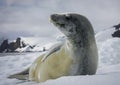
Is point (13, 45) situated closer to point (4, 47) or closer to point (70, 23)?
point (4, 47)

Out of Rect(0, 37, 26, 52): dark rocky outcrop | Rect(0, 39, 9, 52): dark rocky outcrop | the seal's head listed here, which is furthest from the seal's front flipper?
Rect(0, 37, 26, 52): dark rocky outcrop

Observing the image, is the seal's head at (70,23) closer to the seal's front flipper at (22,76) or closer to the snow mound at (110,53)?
the seal's front flipper at (22,76)

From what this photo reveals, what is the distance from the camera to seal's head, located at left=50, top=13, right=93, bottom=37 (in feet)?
15.0

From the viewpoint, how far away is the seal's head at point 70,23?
4.59 metres

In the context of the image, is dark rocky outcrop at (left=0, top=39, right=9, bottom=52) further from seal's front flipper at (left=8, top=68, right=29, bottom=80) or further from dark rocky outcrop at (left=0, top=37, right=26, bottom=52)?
seal's front flipper at (left=8, top=68, right=29, bottom=80)

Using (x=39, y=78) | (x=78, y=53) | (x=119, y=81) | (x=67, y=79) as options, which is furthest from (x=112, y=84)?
(x=39, y=78)

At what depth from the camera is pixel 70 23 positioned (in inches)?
182

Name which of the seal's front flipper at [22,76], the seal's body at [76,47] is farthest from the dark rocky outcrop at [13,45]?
the seal's body at [76,47]

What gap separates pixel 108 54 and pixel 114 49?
0.61 meters

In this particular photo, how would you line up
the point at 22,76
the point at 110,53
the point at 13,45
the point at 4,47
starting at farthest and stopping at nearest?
the point at 13,45, the point at 4,47, the point at 110,53, the point at 22,76

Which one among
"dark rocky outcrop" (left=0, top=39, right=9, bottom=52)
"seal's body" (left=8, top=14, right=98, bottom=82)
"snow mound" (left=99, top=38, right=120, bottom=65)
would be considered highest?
"seal's body" (left=8, top=14, right=98, bottom=82)

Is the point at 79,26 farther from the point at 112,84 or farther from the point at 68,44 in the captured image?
the point at 112,84

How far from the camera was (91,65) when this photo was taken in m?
4.65

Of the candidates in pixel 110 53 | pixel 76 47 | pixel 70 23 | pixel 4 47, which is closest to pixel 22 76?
pixel 76 47
